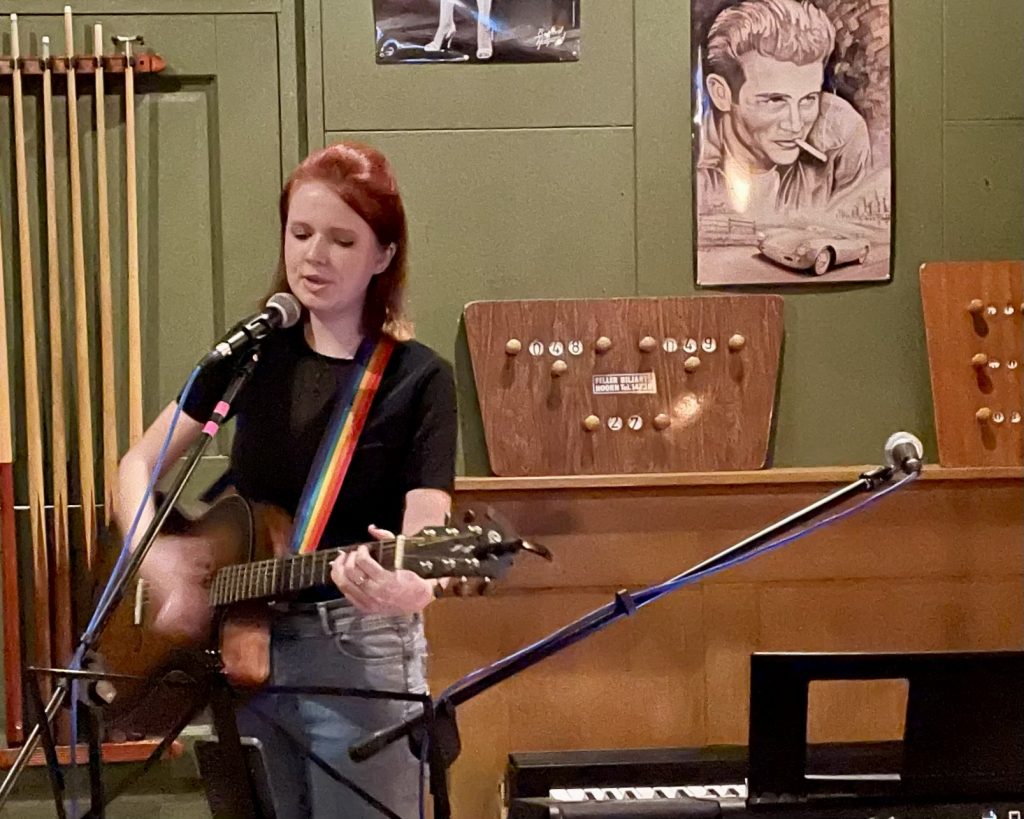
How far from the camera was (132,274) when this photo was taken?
2.36 meters

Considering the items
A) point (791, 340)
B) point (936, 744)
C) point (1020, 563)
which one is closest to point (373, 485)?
point (936, 744)

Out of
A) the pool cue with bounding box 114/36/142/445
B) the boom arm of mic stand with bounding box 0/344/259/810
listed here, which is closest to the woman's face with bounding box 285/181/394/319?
the boom arm of mic stand with bounding box 0/344/259/810

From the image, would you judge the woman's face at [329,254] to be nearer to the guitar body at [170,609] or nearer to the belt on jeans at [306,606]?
the guitar body at [170,609]

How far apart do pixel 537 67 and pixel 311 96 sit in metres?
0.46

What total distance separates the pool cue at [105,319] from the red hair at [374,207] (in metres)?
0.50

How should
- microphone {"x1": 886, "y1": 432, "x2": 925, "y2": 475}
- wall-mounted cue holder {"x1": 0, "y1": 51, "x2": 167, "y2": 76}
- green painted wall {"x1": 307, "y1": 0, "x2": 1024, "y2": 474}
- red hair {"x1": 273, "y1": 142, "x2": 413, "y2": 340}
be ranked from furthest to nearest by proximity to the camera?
green painted wall {"x1": 307, "y1": 0, "x2": 1024, "y2": 474} < wall-mounted cue holder {"x1": 0, "y1": 51, "x2": 167, "y2": 76} < red hair {"x1": 273, "y1": 142, "x2": 413, "y2": 340} < microphone {"x1": 886, "y1": 432, "x2": 925, "y2": 475}

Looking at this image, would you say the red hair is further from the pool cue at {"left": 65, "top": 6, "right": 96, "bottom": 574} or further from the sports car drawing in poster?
the sports car drawing in poster

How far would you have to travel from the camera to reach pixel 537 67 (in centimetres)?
245

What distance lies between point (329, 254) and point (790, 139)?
1.05m

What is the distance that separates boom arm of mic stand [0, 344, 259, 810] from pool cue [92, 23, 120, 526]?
824 mm

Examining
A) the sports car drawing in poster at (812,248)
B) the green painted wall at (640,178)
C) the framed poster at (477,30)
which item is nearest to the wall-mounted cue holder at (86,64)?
the green painted wall at (640,178)

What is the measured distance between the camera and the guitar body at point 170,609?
1834 millimetres

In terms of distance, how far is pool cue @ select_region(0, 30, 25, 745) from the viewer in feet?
7.67

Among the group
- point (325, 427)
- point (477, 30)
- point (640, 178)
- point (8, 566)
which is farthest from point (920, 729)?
point (8, 566)
